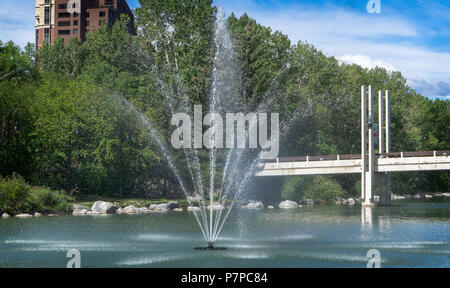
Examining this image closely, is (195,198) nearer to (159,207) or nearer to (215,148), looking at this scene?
(215,148)

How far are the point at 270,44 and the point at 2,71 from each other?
3623 cm

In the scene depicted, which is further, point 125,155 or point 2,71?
point 2,71

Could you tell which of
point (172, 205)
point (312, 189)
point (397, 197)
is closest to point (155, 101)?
point (172, 205)

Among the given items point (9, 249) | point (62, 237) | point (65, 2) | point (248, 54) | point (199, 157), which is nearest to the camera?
point (9, 249)

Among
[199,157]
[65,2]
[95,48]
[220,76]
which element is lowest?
[199,157]

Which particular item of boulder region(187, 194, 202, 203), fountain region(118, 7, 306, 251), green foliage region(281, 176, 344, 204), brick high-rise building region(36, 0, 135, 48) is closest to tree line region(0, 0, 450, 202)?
green foliage region(281, 176, 344, 204)

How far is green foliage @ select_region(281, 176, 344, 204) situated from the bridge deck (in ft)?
8.47

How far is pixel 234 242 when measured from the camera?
27609 millimetres

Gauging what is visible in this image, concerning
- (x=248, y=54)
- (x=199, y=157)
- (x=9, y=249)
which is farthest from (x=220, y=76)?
(x=9, y=249)

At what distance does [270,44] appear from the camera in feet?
273

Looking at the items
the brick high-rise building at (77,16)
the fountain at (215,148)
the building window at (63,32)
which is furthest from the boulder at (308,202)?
the building window at (63,32)

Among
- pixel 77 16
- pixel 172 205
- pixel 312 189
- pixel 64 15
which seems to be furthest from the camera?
pixel 64 15

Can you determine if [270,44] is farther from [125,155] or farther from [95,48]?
[125,155]

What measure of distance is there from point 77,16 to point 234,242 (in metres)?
110
